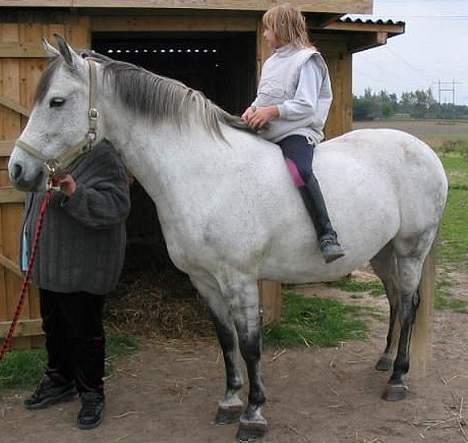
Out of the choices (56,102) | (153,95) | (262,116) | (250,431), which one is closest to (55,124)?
(56,102)

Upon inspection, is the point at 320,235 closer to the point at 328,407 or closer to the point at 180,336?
the point at 328,407

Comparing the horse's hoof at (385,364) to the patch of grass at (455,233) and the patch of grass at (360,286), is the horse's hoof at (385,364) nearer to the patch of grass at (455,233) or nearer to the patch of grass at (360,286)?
the patch of grass at (360,286)

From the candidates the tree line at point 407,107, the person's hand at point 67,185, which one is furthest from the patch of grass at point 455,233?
the tree line at point 407,107

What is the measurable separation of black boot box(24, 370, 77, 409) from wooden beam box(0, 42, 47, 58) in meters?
2.11

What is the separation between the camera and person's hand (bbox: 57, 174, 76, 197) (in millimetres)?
3131

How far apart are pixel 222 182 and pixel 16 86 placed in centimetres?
198

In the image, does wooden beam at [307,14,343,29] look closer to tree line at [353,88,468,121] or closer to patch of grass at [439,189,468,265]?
patch of grass at [439,189,468,265]

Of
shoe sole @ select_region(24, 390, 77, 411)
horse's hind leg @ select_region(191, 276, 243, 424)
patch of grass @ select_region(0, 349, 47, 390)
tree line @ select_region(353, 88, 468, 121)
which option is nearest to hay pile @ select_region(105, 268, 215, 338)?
patch of grass @ select_region(0, 349, 47, 390)

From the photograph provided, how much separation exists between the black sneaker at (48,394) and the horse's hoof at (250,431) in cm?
115

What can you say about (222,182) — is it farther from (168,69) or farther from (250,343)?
(168,69)

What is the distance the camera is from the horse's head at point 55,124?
2893 mm

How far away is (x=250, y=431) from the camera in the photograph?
3.45 m

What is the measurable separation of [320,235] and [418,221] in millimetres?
849

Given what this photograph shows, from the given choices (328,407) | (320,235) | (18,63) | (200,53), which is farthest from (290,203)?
(200,53)
